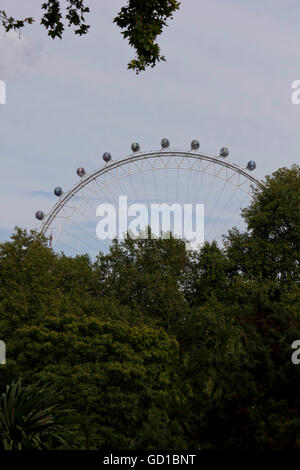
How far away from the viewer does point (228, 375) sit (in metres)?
6.50

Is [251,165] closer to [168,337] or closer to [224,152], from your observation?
[224,152]

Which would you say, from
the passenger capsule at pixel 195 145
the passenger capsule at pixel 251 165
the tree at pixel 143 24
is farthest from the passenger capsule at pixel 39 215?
the tree at pixel 143 24

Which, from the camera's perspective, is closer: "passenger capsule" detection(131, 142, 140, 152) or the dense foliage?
the dense foliage

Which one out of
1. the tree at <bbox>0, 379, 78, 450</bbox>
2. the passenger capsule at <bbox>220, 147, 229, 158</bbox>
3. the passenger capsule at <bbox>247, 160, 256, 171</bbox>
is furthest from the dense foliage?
the passenger capsule at <bbox>220, 147, 229, 158</bbox>

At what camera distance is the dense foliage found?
21.1 ft

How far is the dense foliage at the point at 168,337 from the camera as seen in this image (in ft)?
21.1

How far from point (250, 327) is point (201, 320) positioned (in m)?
12.3

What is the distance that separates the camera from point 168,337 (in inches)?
802

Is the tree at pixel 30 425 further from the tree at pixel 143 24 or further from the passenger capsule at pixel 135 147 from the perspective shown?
the passenger capsule at pixel 135 147

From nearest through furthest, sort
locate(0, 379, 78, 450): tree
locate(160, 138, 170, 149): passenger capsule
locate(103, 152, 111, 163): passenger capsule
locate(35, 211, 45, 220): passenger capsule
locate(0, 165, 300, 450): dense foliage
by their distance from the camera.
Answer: locate(0, 165, 300, 450): dense foliage, locate(0, 379, 78, 450): tree, locate(160, 138, 170, 149): passenger capsule, locate(103, 152, 111, 163): passenger capsule, locate(35, 211, 45, 220): passenger capsule

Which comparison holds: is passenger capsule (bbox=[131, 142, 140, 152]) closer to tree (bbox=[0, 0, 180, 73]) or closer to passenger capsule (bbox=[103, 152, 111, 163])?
passenger capsule (bbox=[103, 152, 111, 163])
